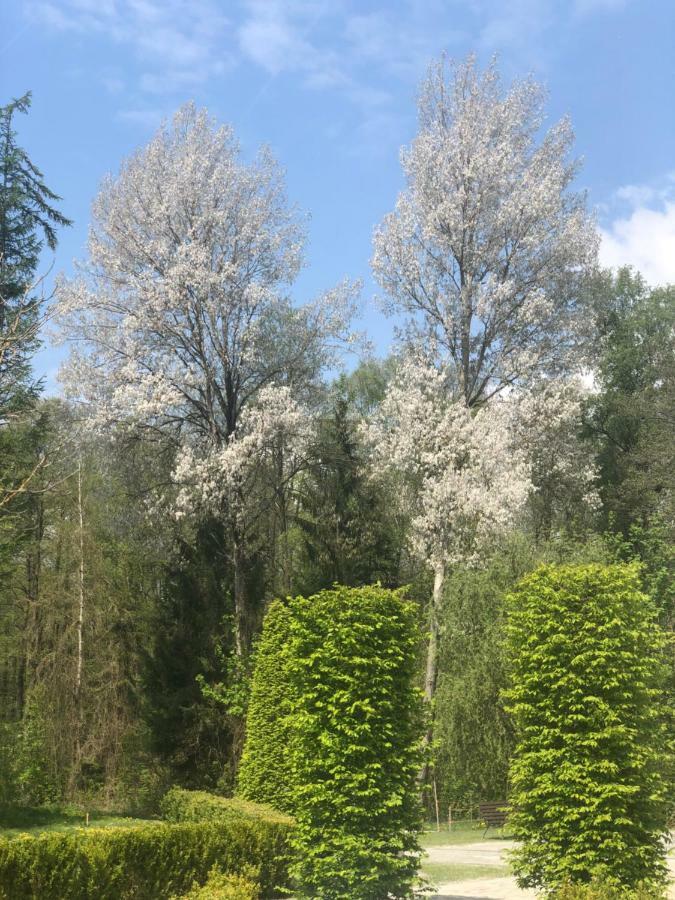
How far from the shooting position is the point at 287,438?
2644 centimetres

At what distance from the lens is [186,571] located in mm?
26234

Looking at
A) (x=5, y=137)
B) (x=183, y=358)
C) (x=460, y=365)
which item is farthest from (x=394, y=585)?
(x=5, y=137)

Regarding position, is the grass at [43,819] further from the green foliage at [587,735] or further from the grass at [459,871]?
the green foliage at [587,735]

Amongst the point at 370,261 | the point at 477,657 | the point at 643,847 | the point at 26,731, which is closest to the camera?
the point at 643,847

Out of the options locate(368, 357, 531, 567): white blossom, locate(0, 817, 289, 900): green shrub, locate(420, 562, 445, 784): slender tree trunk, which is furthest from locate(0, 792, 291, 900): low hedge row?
locate(368, 357, 531, 567): white blossom

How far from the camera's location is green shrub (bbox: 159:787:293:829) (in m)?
13.0

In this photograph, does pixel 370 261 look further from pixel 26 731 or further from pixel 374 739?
pixel 374 739

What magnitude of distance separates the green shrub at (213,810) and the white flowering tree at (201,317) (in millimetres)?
8367

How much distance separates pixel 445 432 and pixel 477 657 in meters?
6.23

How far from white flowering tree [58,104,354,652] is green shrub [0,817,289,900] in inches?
530

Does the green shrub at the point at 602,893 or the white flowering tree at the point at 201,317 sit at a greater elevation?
the white flowering tree at the point at 201,317

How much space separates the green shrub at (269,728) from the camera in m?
16.5

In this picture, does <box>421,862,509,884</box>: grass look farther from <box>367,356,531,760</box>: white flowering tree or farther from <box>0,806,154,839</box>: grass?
<box>367,356,531,760</box>: white flowering tree

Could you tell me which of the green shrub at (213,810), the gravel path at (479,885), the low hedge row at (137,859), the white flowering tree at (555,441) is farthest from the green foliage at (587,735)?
the white flowering tree at (555,441)
